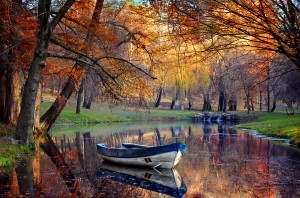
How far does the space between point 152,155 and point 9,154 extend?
520 centimetres

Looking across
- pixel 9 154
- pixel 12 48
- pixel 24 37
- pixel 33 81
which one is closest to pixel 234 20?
pixel 33 81

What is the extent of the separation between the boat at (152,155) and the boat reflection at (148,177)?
9.6 inches

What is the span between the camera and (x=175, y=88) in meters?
60.2

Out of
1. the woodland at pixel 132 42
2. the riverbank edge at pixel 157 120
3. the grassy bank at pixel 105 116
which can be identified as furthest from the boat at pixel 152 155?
the grassy bank at pixel 105 116

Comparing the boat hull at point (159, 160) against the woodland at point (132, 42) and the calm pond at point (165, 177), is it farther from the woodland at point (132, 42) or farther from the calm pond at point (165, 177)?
the woodland at point (132, 42)

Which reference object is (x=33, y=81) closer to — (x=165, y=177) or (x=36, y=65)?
(x=36, y=65)

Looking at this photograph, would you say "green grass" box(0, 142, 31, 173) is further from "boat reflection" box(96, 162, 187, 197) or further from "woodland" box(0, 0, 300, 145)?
"boat reflection" box(96, 162, 187, 197)

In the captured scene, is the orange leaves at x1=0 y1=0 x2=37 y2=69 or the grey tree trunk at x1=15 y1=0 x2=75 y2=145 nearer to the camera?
the grey tree trunk at x1=15 y1=0 x2=75 y2=145

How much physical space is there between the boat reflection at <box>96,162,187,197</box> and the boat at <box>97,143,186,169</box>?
24 centimetres

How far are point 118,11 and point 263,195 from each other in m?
18.5

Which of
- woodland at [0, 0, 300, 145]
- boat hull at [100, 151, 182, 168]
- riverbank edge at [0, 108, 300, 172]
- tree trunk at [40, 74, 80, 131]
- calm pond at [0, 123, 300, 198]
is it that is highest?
woodland at [0, 0, 300, 145]

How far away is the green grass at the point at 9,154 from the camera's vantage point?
13.1 m

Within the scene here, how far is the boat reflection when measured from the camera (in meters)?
11.5

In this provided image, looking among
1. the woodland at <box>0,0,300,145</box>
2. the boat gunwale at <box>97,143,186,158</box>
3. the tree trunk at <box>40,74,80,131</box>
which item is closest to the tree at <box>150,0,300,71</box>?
the woodland at <box>0,0,300,145</box>
